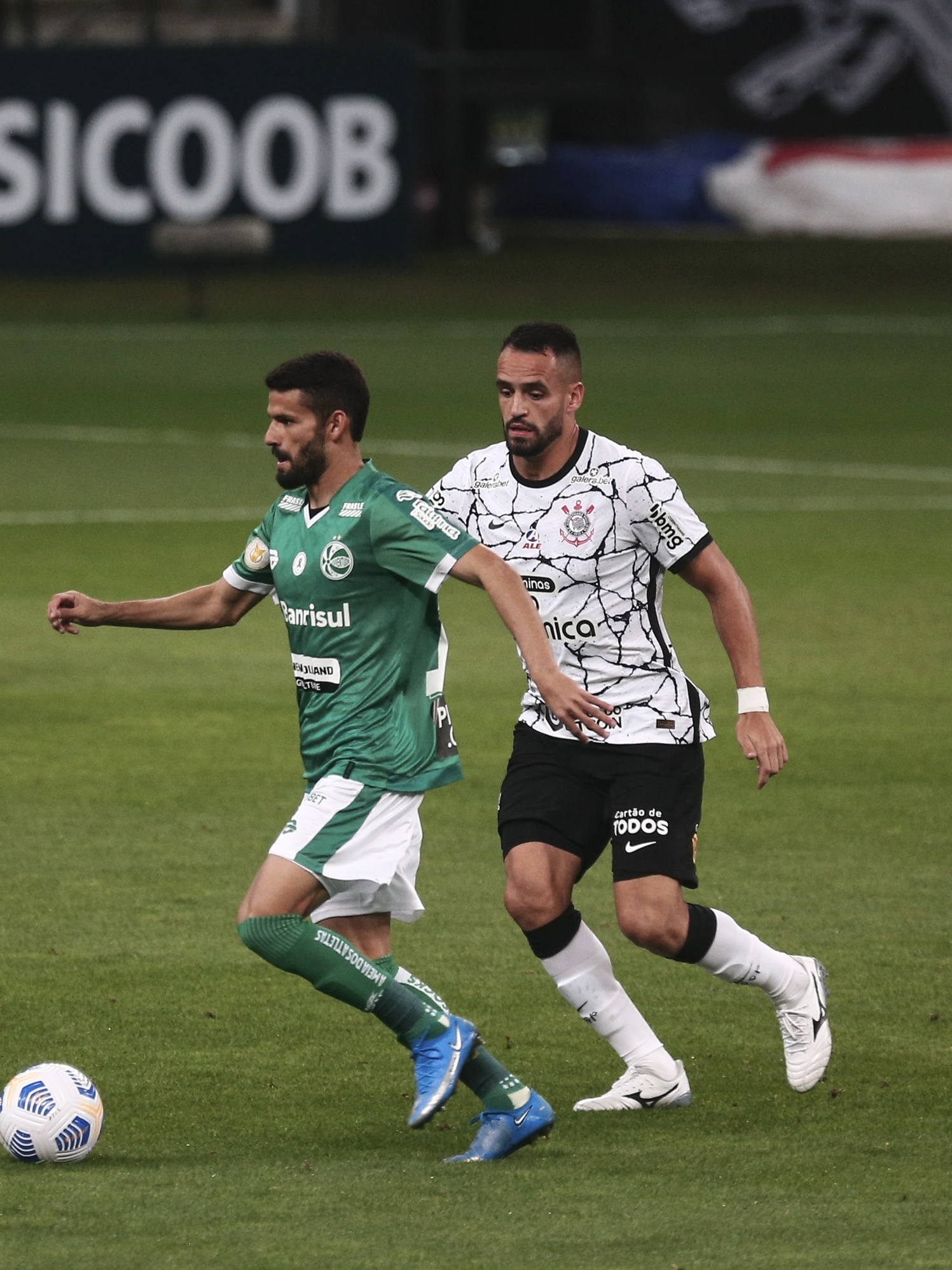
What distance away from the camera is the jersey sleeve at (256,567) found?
668 centimetres

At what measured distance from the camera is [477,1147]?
244 inches

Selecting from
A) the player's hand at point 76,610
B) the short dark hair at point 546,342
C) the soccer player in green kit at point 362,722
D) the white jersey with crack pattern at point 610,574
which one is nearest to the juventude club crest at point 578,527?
the white jersey with crack pattern at point 610,574

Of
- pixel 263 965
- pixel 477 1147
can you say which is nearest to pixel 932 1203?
pixel 477 1147

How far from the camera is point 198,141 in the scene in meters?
36.7

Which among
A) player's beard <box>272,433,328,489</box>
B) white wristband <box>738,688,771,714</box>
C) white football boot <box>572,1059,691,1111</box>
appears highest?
player's beard <box>272,433,328,489</box>

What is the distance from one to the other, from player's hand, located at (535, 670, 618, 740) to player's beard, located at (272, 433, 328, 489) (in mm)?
921

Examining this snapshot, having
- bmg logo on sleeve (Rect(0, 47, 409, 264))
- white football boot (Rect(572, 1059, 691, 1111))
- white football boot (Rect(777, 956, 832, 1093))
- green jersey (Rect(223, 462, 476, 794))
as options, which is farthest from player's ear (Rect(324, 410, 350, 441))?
bmg logo on sleeve (Rect(0, 47, 409, 264))

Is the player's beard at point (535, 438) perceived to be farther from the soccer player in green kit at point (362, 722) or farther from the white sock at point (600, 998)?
the white sock at point (600, 998)

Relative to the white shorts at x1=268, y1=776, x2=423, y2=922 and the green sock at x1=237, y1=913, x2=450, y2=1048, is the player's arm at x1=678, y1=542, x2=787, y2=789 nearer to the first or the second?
the white shorts at x1=268, y1=776, x2=423, y2=922

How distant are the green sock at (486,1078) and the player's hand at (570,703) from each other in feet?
2.90

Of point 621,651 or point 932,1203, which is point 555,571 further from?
point 932,1203

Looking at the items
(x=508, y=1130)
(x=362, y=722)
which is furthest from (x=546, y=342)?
(x=508, y=1130)

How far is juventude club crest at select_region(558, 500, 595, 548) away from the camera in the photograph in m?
6.89

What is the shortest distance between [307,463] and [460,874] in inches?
137
